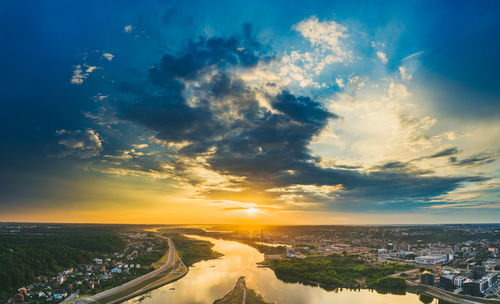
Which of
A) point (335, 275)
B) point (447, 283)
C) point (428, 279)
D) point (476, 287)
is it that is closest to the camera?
point (476, 287)

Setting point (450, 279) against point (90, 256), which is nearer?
point (450, 279)

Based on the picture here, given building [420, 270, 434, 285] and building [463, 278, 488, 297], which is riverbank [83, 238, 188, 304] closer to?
building [420, 270, 434, 285]

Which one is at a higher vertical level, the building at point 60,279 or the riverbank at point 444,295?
the building at point 60,279

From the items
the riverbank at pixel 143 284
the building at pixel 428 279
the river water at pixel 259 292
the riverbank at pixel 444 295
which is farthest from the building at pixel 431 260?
the riverbank at pixel 143 284

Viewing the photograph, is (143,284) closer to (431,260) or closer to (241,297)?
(241,297)

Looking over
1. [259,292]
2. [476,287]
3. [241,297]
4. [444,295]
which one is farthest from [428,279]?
[241,297]

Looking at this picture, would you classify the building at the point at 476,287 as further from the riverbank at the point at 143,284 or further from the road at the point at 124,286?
the road at the point at 124,286

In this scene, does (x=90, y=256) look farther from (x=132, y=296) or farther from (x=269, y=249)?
(x=269, y=249)

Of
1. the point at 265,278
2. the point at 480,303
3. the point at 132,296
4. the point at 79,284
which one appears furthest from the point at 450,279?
the point at 79,284

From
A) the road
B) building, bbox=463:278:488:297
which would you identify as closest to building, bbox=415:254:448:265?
building, bbox=463:278:488:297
